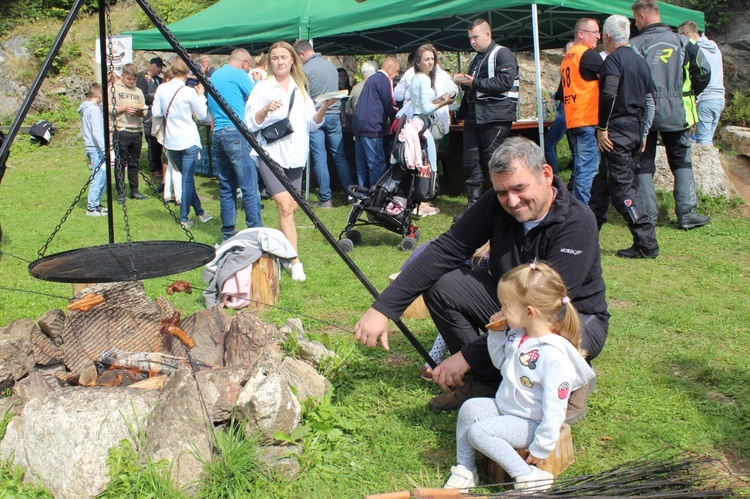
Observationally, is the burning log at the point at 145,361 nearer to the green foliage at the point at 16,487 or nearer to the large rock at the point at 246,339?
the large rock at the point at 246,339

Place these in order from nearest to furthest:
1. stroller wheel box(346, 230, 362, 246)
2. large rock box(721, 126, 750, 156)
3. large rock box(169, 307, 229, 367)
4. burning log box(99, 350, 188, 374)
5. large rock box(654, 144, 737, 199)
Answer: burning log box(99, 350, 188, 374), large rock box(169, 307, 229, 367), stroller wheel box(346, 230, 362, 246), large rock box(654, 144, 737, 199), large rock box(721, 126, 750, 156)

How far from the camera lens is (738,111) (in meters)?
14.2

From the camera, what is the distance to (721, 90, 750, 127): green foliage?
14102mm

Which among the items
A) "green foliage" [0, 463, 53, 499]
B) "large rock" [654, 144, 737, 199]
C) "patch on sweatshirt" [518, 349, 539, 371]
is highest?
"patch on sweatshirt" [518, 349, 539, 371]

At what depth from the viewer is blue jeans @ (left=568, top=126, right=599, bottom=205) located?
23.5 feet

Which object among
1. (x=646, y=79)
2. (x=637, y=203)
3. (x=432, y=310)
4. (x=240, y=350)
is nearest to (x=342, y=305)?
(x=240, y=350)

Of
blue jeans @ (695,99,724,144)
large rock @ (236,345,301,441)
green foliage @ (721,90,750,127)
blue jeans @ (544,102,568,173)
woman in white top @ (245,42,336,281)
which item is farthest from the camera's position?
green foliage @ (721,90,750,127)

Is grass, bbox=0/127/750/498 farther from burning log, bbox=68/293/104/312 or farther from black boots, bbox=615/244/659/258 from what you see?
burning log, bbox=68/293/104/312

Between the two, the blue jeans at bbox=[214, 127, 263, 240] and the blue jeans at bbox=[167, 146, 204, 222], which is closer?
the blue jeans at bbox=[214, 127, 263, 240]

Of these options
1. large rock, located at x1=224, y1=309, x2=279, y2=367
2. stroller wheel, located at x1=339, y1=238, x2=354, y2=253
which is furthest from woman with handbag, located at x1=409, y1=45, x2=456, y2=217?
large rock, located at x1=224, y1=309, x2=279, y2=367

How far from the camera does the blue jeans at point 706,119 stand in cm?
930

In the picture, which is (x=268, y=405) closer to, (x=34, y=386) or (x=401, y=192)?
(x=34, y=386)

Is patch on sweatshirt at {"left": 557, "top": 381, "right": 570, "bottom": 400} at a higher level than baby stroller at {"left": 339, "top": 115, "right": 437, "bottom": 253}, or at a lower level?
higher

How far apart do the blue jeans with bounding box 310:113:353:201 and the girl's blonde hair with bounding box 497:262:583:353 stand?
642 centimetres
